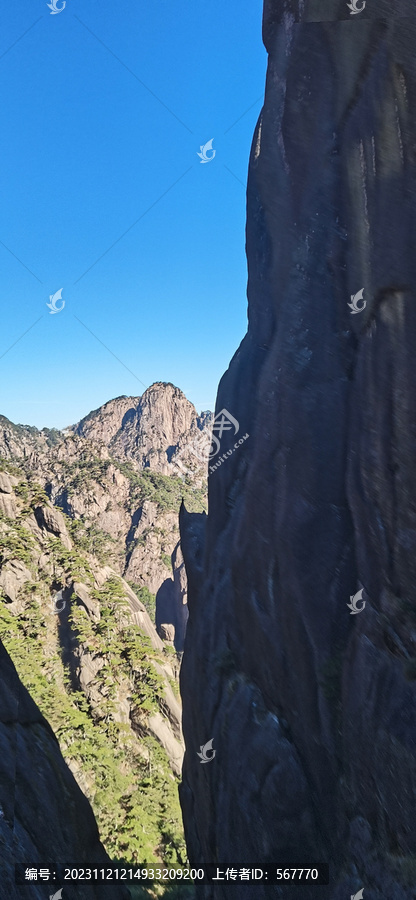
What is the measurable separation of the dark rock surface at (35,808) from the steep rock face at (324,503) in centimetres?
236

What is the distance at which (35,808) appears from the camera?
8.21 m

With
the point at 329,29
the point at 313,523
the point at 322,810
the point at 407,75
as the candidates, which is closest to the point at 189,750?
the point at 322,810

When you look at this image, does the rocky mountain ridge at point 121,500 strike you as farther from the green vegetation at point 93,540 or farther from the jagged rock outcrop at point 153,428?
the jagged rock outcrop at point 153,428

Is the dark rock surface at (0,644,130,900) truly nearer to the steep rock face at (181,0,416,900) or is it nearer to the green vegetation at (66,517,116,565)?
the steep rock face at (181,0,416,900)

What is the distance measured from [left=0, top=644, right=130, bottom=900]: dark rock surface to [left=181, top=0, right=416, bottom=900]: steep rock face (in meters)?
2.36

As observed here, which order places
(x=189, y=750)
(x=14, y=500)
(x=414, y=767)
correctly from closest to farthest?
(x=414, y=767), (x=189, y=750), (x=14, y=500)

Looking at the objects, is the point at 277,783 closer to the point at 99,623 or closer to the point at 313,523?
the point at 313,523

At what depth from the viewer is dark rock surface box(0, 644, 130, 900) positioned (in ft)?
23.3

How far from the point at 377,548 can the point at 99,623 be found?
86.6 feet

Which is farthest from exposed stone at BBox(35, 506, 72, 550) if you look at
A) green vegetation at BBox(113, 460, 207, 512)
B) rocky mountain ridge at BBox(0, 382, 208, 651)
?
green vegetation at BBox(113, 460, 207, 512)

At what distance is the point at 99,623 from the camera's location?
30.6 m
